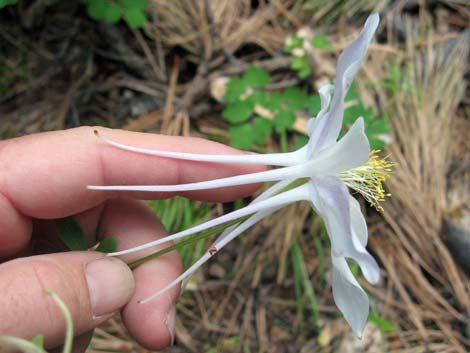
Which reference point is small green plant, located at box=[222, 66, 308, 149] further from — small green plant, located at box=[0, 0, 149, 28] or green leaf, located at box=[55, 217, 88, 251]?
green leaf, located at box=[55, 217, 88, 251]

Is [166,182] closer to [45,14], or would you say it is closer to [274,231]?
[274,231]

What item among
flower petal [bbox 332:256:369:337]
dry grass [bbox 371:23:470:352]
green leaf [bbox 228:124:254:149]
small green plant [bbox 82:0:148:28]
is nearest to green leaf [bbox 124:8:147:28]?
small green plant [bbox 82:0:148:28]

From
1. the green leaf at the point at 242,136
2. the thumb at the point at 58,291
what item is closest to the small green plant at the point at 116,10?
the green leaf at the point at 242,136

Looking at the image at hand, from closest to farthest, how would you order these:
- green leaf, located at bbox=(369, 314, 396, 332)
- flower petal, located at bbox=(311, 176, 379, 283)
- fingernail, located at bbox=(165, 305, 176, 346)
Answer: flower petal, located at bbox=(311, 176, 379, 283) → fingernail, located at bbox=(165, 305, 176, 346) → green leaf, located at bbox=(369, 314, 396, 332)

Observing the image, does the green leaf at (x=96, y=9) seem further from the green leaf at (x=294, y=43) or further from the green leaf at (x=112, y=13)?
the green leaf at (x=294, y=43)

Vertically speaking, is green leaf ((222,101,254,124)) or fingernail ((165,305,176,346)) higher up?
green leaf ((222,101,254,124))

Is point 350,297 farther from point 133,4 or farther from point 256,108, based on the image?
point 133,4

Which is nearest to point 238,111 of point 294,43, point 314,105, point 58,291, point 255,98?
point 255,98
